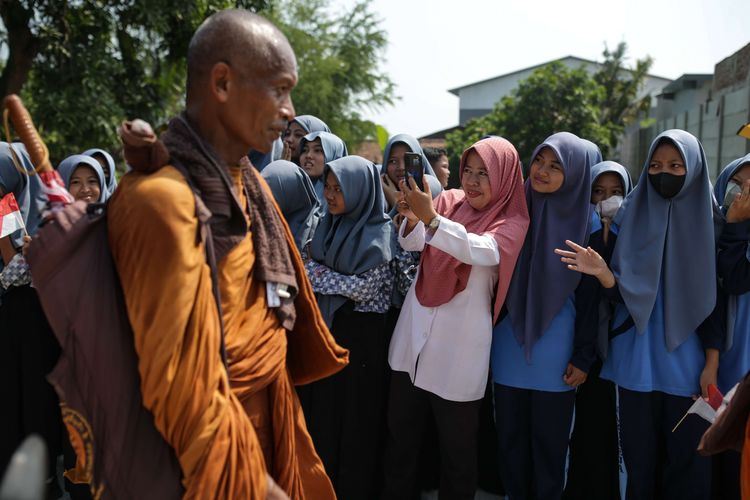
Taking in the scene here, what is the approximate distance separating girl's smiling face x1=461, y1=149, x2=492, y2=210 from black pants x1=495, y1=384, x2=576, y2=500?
102 cm

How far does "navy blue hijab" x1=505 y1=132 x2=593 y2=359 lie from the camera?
342 cm

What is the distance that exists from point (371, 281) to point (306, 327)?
61.5 inches

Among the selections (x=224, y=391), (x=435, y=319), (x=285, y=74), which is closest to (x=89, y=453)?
(x=224, y=391)

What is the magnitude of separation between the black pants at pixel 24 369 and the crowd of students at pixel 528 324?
0.04 feet

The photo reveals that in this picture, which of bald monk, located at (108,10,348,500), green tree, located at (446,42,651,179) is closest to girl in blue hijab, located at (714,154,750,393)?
bald monk, located at (108,10,348,500)

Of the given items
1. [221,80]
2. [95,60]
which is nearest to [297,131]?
[221,80]

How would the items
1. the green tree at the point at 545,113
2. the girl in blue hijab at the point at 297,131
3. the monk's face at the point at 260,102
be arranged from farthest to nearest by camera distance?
the green tree at the point at 545,113, the girl in blue hijab at the point at 297,131, the monk's face at the point at 260,102

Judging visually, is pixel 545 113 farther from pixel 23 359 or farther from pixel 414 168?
pixel 23 359

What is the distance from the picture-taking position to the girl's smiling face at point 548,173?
3.46m

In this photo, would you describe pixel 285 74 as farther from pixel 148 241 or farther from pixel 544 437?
pixel 544 437

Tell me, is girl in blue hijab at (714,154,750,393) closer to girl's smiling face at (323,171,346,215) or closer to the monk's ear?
girl's smiling face at (323,171,346,215)

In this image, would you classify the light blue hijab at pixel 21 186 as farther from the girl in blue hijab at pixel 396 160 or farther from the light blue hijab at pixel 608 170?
the light blue hijab at pixel 608 170

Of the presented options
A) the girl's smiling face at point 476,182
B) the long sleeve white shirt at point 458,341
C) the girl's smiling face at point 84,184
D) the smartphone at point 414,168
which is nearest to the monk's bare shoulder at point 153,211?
the smartphone at point 414,168

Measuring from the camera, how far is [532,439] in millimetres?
3498
